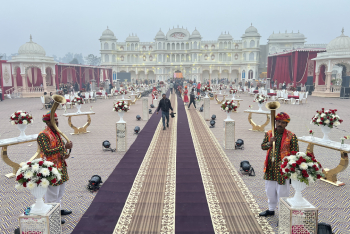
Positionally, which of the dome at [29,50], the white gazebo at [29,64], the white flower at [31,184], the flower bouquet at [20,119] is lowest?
the white flower at [31,184]

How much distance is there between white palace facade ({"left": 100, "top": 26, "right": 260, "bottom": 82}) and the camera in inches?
2403

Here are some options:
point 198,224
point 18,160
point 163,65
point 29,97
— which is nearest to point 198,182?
point 198,224

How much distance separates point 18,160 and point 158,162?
3.65 m

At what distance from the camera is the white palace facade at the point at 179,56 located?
61.0 meters

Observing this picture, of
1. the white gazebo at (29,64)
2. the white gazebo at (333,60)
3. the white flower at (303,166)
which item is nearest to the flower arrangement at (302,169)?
the white flower at (303,166)

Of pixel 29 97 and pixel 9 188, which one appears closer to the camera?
pixel 9 188

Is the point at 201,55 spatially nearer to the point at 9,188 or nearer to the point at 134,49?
the point at 134,49

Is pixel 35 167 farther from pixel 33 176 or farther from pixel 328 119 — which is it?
pixel 328 119

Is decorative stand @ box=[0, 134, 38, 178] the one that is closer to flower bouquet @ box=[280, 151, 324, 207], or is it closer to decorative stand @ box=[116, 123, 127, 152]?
decorative stand @ box=[116, 123, 127, 152]

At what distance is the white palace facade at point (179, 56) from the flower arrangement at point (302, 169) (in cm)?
5859

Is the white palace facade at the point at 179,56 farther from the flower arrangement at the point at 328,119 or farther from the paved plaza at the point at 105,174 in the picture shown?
the flower arrangement at the point at 328,119

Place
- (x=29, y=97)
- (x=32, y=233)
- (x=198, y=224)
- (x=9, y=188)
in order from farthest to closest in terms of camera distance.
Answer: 1. (x=29, y=97)
2. (x=9, y=188)
3. (x=198, y=224)
4. (x=32, y=233)

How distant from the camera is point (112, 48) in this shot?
205ft

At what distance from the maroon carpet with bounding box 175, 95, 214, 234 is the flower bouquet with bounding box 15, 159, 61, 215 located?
1.75 meters
